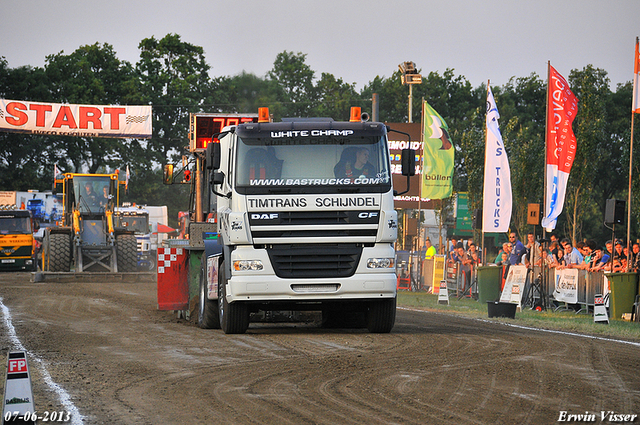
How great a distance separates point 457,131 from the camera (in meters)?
67.9

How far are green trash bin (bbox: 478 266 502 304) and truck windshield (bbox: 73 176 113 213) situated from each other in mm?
15766

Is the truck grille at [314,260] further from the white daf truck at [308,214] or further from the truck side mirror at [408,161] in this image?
the truck side mirror at [408,161]

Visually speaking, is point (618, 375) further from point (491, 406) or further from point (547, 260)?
point (547, 260)

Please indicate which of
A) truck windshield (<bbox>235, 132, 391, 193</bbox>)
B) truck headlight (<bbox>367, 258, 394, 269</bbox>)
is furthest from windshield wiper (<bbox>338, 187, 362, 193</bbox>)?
truck headlight (<bbox>367, 258, 394, 269</bbox>)

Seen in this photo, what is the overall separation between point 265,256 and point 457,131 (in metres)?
57.3

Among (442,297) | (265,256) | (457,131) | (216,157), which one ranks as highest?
(457,131)

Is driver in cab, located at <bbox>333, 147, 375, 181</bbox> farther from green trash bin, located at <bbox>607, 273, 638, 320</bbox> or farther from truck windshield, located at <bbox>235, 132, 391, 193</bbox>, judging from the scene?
green trash bin, located at <bbox>607, 273, 638, 320</bbox>

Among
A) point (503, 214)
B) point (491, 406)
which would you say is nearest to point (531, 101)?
point (503, 214)

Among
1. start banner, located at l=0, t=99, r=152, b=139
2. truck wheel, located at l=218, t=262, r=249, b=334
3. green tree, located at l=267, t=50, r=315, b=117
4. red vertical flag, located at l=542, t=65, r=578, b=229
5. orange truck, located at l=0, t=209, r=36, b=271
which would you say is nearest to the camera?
truck wheel, located at l=218, t=262, r=249, b=334

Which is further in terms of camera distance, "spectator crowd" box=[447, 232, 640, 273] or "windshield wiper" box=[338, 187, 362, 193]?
"spectator crowd" box=[447, 232, 640, 273]

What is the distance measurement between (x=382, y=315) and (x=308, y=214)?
2149mm

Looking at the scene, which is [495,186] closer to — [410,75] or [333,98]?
[410,75]

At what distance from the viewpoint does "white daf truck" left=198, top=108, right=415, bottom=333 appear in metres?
12.1

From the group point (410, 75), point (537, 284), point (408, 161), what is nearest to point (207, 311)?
point (408, 161)
